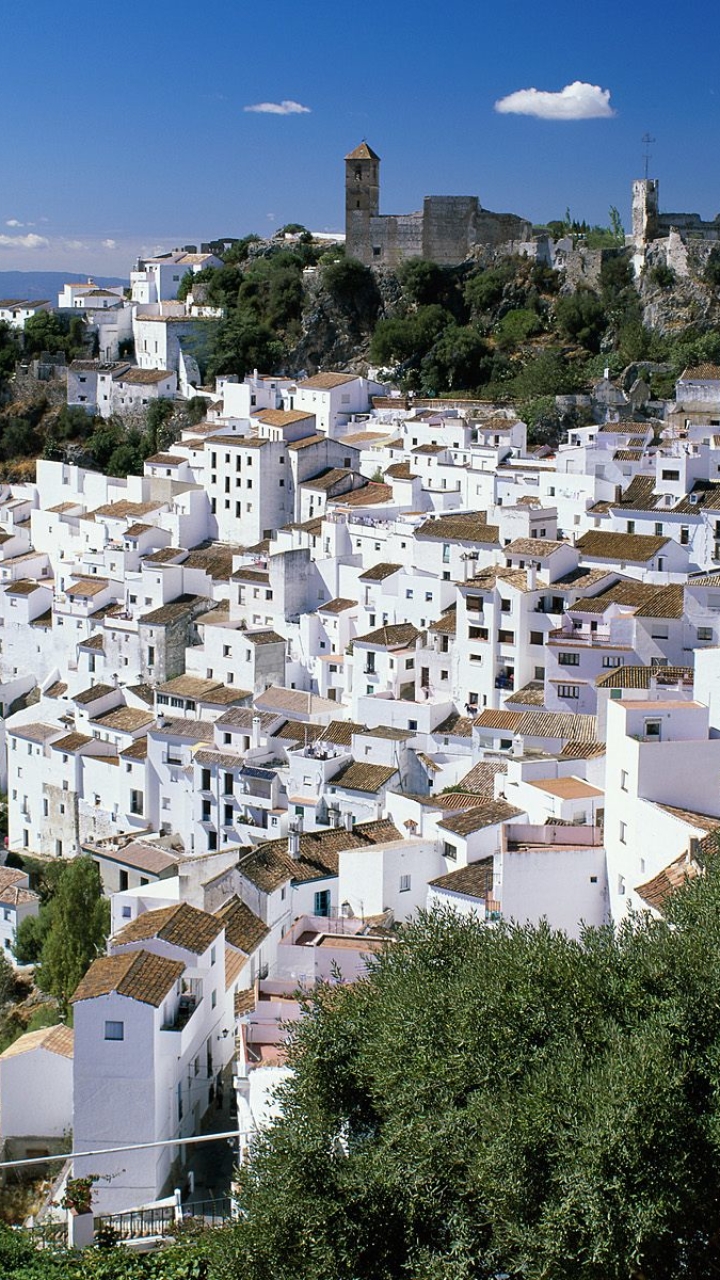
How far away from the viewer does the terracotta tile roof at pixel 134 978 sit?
47.1 ft

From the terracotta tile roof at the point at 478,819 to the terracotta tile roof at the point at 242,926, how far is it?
2.85m

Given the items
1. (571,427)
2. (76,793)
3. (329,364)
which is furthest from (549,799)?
(329,364)

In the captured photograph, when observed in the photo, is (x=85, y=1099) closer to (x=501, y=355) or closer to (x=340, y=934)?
(x=340, y=934)

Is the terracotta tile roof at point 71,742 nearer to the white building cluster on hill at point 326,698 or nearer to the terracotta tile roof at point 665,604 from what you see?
the white building cluster on hill at point 326,698

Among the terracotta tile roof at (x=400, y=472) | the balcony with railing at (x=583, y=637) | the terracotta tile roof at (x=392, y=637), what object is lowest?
the terracotta tile roof at (x=392, y=637)

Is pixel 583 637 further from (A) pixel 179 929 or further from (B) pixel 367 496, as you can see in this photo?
(A) pixel 179 929

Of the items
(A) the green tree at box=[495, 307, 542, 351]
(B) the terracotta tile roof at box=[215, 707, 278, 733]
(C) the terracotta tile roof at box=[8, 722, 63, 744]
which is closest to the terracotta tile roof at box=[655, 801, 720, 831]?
(B) the terracotta tile roof at box=[215, 707, 278, 733]

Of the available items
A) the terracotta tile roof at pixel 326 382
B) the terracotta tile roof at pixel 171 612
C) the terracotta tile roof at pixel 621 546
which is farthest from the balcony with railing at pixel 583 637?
the terracotta tile roof at pixel 326 382

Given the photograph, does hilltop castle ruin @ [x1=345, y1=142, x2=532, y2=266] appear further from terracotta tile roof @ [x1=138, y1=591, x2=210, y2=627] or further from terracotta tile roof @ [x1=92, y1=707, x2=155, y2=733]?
terracotta tile roof @ [x1=92, y1=707, x2=155, y2=733]

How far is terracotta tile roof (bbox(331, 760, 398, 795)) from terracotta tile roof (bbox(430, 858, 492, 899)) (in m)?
3.84

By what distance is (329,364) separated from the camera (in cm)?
4359

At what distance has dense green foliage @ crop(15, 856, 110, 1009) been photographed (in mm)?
20344

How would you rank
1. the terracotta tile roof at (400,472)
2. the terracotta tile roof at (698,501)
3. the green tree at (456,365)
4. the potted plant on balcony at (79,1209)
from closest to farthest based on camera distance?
the potted plant on balcony at (79,1209)
the terracotta tile roof at (698,501)
the terracotta tile roof at (400,472)
the green tree at (456,365)

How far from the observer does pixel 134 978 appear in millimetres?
14695
